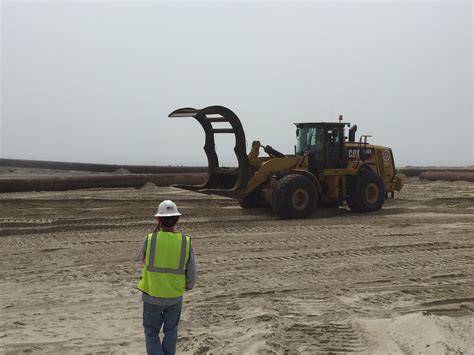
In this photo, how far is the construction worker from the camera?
→ 415 centimetres

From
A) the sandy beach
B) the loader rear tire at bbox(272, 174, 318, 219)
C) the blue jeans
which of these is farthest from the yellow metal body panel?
the blue jeans

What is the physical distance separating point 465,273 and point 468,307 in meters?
1.59

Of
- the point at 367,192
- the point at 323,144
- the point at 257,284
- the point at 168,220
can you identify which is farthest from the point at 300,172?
the point at 168,220

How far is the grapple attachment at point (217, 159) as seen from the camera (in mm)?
12164

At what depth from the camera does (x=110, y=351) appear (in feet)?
15.9

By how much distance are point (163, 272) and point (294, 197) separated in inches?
323

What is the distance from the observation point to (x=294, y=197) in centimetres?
1216

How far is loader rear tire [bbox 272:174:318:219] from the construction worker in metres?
7.89

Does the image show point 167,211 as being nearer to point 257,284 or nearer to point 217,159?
point 257,284

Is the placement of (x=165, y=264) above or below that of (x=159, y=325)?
above

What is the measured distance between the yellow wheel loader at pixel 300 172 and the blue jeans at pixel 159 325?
7.85 meters

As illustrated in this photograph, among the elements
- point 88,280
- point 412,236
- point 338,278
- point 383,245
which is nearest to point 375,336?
point 338,278

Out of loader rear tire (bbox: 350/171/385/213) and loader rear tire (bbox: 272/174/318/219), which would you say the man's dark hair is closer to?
loader rear tire (bbox: 272/174/318/219)

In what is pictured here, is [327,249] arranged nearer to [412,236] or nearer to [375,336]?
[412,236]
